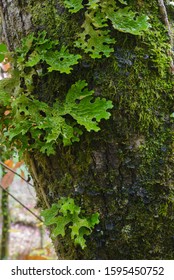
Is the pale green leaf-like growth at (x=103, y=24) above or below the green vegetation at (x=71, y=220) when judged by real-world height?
above

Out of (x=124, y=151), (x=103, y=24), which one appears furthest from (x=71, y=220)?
(x=103, y=24)

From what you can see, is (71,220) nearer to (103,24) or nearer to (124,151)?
(124,151)

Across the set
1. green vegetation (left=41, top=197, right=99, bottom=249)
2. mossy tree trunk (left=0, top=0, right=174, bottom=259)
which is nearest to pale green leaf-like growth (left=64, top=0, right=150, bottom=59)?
mossy tree trunk (left=0, top=0, right=174, bottom=259)

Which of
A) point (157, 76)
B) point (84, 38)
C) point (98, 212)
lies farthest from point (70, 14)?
point (98, 212)

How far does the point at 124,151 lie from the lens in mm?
1081

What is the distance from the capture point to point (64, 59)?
110 centimetres

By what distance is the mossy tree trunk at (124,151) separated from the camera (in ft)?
3.51

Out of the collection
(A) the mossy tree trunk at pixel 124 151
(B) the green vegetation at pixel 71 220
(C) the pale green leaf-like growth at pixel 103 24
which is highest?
(C) the pale green leaf-like growth at pixel 103 24

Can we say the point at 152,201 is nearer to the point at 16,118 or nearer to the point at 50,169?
the point at 50,169

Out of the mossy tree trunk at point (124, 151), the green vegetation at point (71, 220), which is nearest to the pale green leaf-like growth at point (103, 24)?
the mossy tree trunk at point (124, 151)

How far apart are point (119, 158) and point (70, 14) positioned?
1.77ft

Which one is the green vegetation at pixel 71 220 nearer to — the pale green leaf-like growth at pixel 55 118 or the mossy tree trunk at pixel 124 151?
the mossy tree trunk at pixel 124 151

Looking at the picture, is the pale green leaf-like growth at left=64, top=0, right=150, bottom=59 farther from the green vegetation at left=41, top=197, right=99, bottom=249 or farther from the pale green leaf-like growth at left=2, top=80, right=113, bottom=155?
the green vegetation at left=41, top=197, right=99, bottom=249
